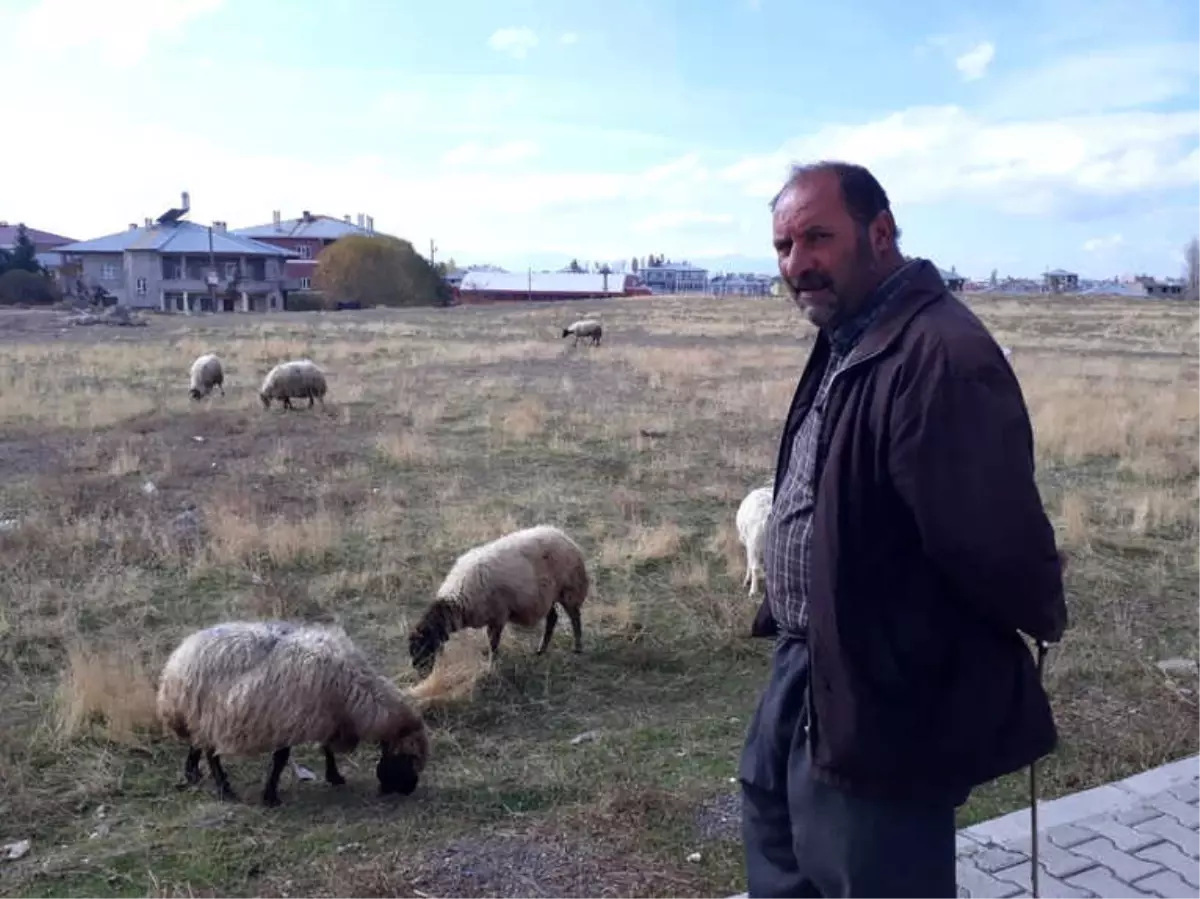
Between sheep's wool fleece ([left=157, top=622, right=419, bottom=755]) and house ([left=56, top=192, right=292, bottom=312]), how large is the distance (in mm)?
72120

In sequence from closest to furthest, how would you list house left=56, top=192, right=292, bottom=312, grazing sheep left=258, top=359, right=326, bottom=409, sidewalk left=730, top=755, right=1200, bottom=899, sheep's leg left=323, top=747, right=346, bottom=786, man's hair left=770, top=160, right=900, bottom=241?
man's hair left=770, top=160, right=900, bottom=241 → sidewalk left=730, top=755, right=1200, bottom=899 → sheep's leg left=323, top=747, right=346, bottom=786 → grazing sheep left=258, top=359, right=326, bottom=409 → house left=56, top=192, right=292, bottom=312

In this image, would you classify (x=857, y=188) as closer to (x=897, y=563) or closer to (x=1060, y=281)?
(x=897, y=563)

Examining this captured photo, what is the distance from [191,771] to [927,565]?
4.28 metres

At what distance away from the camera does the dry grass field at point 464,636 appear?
461cm

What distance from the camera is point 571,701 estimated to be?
6.49 m

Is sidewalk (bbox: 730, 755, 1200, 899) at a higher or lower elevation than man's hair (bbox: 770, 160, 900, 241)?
lower

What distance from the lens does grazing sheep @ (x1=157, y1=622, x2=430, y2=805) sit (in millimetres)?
5121

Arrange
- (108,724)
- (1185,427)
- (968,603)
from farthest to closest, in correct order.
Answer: (1185,427)
(108,724)
(968,603)

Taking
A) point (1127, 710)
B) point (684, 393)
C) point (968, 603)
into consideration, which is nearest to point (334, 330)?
point (684, 393)

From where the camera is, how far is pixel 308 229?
3792 inches

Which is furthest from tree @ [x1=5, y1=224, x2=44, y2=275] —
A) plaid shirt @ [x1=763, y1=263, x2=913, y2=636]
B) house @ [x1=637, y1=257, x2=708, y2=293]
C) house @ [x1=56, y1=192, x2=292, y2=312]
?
house @ [x1=637, y1=257, x2=708, y2=293]

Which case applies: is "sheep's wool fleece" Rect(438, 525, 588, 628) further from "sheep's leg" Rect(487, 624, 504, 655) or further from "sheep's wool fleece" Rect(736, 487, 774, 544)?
"sheep's wool fleece" Rect(736, 487, 774, 544)

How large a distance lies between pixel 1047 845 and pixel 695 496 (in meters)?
7.55

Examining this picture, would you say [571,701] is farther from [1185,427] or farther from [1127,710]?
[1185,427]
